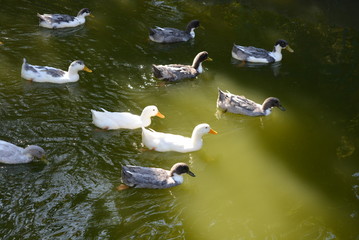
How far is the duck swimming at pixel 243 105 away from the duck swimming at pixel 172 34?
3.26m

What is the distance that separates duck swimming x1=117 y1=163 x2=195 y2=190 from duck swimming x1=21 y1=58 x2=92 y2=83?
3.67 meters

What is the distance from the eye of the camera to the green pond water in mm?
7293

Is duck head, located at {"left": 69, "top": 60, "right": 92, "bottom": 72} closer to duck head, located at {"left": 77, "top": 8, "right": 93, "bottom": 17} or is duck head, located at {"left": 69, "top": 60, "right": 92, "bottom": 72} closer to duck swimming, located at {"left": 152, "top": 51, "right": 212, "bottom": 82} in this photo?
duck swimming, located at {"left": 152, "top": 51, "right": 212, "bottom": 82}

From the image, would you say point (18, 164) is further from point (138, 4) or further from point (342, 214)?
point (138, 4)

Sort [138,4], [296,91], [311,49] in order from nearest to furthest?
[296,91]
[311,49]
[138,4]

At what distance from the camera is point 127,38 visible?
12922 millimetres

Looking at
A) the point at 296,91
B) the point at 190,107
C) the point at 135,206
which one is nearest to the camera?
the point at 135,206

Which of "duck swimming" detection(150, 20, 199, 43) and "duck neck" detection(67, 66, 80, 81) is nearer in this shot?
"duck neck" detection(67, 66, 80, 81)

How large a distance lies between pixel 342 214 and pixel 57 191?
4514 millimetres

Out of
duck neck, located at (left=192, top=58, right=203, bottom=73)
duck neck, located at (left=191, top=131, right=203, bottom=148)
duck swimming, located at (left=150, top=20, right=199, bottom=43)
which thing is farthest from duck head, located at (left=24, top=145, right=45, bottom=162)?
duck swimming, located at (left=150, top=20, right=199, bottom=43)

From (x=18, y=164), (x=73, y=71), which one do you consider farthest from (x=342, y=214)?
(x=73, y=71)

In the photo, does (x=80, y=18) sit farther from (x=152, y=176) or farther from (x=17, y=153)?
(x=152, y=176)

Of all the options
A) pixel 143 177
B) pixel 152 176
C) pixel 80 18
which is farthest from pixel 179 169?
pixel 80 18

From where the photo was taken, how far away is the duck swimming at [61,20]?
12680 mm
